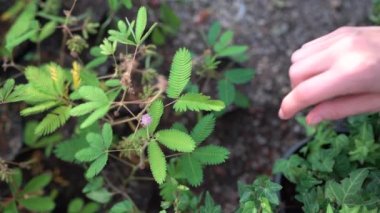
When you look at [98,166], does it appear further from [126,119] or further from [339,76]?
[339,76]

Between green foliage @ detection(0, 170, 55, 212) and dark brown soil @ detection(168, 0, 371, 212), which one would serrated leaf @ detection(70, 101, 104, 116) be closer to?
green foliage @ detection(0, 170, 55, 212)

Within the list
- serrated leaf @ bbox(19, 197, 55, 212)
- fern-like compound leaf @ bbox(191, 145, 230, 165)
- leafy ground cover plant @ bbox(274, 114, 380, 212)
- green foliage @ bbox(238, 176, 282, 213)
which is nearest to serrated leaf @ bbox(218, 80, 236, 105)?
leafy ground cover plant @ bbox(274, 114, 380, 212)

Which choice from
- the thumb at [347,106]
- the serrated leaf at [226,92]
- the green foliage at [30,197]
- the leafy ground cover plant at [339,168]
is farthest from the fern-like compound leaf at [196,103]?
the green foliage at [30,197]

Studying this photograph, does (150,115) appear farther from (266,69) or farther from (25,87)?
(266,69)

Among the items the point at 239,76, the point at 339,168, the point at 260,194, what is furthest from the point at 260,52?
the point at 260,194

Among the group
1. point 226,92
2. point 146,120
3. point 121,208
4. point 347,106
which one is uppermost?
point 347,106

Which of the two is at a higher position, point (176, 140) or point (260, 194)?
point (176, 140)
